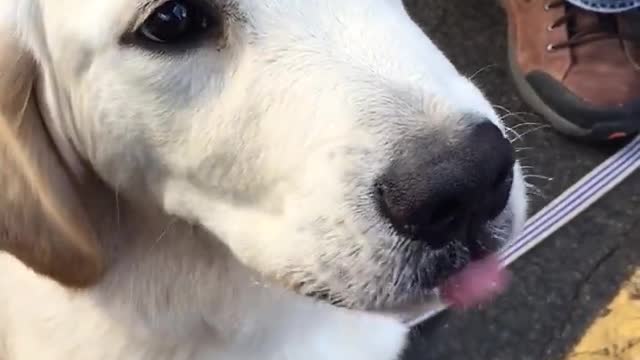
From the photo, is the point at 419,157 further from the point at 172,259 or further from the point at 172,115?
the point at 172,259

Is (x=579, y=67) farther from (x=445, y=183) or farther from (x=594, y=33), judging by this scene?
(x=445, y=183)

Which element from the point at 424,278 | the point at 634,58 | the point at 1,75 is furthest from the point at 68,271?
the point at 634,58

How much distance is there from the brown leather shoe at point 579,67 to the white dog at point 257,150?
82 cm

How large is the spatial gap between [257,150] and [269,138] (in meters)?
0.02

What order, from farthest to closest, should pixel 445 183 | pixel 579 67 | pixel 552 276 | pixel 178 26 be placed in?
1. pixel 579 67
2. pixel 552 276
3. pixel 178 26
4. pixel 445 183

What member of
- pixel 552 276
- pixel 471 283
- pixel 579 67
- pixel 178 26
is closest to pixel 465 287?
pixel 471 283

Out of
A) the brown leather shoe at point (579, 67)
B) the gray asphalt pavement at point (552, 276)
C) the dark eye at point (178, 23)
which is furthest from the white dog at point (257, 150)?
the brown leather shoe at point (579, 67)

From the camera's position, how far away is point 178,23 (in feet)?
3.28

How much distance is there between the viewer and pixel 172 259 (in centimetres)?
120

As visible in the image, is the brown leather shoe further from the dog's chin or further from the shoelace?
the dog's chin

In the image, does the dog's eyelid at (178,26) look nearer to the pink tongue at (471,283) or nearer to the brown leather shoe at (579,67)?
the pink tongue at (471,283)

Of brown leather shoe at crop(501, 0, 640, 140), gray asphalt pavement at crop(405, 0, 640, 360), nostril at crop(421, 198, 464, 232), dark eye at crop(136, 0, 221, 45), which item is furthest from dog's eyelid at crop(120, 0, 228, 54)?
brown leather shoe at crop(501, 0, 640, 140)

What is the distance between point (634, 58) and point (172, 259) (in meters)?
0.98

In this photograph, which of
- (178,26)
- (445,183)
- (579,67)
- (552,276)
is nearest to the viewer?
(445,183)
